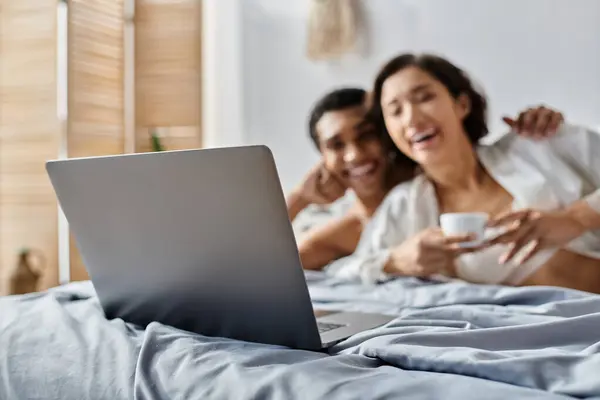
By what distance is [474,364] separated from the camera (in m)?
0.82

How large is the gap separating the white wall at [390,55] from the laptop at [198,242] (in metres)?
1.44

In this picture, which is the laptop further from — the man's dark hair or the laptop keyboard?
the man's dark hair

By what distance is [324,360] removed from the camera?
0.87m

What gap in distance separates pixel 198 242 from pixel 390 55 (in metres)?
1.79

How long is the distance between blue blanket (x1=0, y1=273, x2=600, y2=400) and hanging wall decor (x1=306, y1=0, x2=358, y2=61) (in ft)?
5.28

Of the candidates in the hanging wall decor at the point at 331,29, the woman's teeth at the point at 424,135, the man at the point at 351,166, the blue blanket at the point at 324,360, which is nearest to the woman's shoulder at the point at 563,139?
the woman's teeth at the point at 424,135

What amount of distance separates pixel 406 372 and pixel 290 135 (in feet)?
6.81

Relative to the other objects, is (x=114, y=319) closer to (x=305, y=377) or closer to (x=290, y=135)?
(x=305, y=377)

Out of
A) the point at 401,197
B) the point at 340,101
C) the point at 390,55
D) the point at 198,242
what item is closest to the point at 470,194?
the point at 401,197

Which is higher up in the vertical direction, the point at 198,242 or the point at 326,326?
the point at 198,242

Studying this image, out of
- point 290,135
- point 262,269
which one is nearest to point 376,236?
point 290,135

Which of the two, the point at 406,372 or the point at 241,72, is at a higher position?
the point at 241,72

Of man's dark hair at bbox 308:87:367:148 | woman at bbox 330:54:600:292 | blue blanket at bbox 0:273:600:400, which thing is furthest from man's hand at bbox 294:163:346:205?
blue blanket at bbox 0:273:600:400

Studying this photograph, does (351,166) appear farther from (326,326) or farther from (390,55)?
(326,326)
